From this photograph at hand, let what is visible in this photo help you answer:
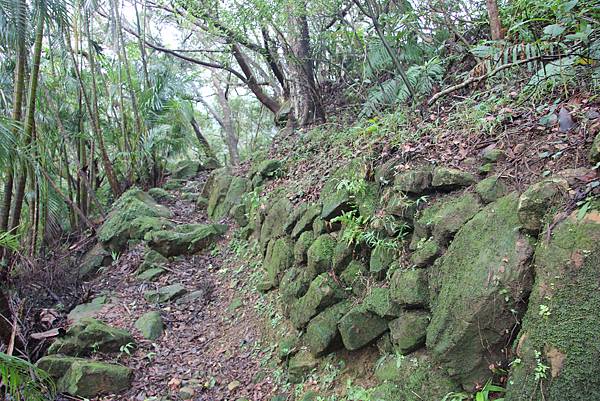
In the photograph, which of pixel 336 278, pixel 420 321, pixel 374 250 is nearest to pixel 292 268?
pixel 336 278

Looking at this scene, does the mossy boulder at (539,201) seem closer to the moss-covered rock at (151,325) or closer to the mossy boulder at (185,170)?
the moss-covered rock at (151,325)

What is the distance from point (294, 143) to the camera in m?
7.45

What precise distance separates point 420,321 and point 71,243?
7.81m

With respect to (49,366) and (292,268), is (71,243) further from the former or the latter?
(292,268)

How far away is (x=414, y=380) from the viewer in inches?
122

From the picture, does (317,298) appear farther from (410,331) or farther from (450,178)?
(450,178)

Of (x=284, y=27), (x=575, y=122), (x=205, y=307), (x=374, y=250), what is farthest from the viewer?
(x=284, y=27)

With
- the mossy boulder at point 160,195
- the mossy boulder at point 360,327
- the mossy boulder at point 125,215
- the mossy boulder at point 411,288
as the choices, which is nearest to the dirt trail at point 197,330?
the mossy boulder at point 125,215

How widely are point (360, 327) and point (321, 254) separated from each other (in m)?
0.98

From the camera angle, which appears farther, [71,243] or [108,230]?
[71,243]

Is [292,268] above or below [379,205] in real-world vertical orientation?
below

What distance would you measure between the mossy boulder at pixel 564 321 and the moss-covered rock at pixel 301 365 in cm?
191

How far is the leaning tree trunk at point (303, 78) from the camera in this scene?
7465 mm

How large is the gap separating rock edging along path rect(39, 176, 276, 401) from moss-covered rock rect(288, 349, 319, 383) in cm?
30
